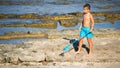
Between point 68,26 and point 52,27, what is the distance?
117 centimetres

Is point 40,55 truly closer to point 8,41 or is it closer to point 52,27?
point 8,41

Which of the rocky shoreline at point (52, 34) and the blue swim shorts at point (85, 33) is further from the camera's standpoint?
the rocky shoreline at point (52, 34)

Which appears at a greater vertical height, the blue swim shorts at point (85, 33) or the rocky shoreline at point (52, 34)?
the blue swim shorts at point (85, 33)

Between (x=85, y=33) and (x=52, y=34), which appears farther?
(x=52, y=34)

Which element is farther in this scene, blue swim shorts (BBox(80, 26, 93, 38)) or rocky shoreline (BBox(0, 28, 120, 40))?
rocky shoreline (BBox(0, 28, 120, 40))

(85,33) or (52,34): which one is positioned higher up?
(85,33)

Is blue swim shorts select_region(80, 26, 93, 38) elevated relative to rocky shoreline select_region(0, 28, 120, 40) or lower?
elevated

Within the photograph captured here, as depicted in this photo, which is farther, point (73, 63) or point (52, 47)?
point (52, 47)

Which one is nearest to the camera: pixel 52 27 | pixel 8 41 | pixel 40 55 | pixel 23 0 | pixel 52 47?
pixel 40 55

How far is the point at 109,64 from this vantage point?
21.8 feet

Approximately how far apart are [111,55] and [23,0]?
1062 inches

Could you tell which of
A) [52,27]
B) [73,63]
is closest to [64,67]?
[73,63]

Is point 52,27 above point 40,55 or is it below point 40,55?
below

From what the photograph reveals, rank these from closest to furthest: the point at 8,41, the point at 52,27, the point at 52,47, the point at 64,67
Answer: the point at 64,67, the point at 52,47, the point at 8,41, the point at 52,27
